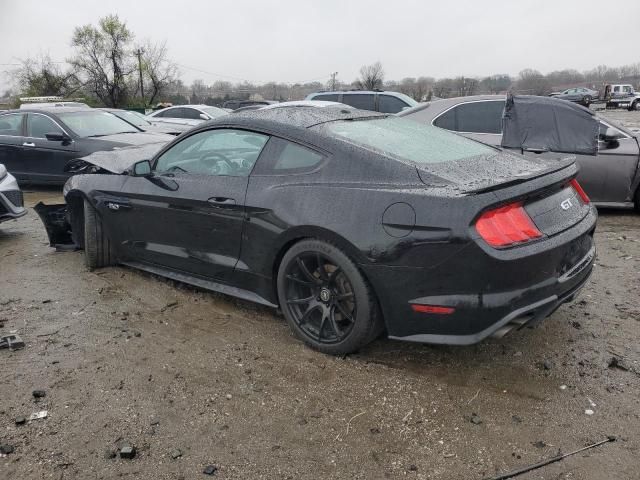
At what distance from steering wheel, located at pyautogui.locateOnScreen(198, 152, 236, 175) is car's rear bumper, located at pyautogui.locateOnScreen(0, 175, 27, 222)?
3326 millimetres

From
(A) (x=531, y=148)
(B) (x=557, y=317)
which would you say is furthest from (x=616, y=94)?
(B) (x=557, y=317)

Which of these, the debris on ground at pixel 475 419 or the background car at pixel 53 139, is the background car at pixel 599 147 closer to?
the debris on ground at pixel 475 419

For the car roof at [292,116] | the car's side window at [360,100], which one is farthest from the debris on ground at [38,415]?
the car's side window at [360,100]

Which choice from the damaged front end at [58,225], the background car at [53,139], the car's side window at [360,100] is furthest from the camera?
the car's side window at [360,100]

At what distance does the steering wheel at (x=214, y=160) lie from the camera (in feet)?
12.5

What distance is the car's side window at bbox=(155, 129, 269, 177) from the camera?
361 centimetres

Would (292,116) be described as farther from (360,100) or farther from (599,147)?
(360,100)

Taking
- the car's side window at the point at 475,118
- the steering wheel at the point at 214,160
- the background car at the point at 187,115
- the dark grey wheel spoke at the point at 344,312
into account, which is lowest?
the dark grey wheel spoke at the point at 344,312

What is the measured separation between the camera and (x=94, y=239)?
4738 millimetres

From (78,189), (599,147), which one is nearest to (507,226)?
(78,189)

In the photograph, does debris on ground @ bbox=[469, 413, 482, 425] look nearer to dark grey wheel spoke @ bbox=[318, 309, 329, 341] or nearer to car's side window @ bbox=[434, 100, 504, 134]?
dark grey wheel spoke @ bbox=[318, 309, 329, 341]

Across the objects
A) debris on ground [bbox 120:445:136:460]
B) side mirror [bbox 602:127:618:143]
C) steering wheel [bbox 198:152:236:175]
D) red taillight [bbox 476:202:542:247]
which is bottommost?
debris on ground [bbox 120:445:136:460]

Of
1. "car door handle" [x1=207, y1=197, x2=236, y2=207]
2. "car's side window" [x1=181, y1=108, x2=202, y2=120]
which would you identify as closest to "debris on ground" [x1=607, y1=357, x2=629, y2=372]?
"car door handle" [x1=207, y1=197, x2=236, y2=207]

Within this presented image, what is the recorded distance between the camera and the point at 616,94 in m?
42.1
